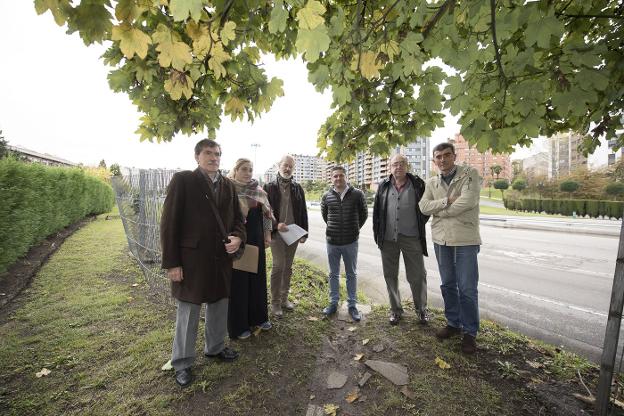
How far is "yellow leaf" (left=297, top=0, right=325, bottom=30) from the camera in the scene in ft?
4.32

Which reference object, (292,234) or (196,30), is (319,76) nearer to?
(196,30)

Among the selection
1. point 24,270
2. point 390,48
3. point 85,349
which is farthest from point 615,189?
point 24,270

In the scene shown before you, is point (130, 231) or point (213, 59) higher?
point (213, 59)

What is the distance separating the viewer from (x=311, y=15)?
135cm

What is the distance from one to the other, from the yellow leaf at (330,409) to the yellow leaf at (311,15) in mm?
2809

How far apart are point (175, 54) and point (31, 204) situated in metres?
8.55

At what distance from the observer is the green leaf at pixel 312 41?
1.38 metres

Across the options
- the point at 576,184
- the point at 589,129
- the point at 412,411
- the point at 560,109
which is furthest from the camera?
the point at 576,184

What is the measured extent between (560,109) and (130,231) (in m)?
6.68

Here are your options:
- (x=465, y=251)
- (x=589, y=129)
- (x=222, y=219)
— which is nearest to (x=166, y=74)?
(x=222, y=219)

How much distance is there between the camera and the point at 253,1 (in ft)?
5.77

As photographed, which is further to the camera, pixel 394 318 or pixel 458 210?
pixel 394 318

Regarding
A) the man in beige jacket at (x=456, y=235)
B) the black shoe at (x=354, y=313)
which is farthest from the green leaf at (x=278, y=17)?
the black shoe at (x=354, y=313)

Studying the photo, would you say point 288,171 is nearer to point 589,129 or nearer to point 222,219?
point 222,219
